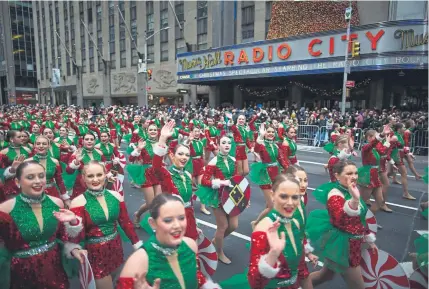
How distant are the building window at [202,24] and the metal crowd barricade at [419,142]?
78.2ft

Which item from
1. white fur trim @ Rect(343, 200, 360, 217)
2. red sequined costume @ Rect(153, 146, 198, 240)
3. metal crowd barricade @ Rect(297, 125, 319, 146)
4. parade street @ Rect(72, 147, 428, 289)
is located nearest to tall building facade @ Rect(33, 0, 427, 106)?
metal crowd barricade @ Rect(297, 125, 319, 146)

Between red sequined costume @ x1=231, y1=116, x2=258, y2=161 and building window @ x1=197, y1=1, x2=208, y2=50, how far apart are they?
2476 centimetres

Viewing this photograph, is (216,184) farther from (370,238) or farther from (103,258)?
(370,238)

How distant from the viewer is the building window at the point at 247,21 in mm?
29766

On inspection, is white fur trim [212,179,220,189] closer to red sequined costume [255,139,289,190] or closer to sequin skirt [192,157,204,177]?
red sequined costume [255,139,289,190]

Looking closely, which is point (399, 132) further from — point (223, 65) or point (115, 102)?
point (115, 102)

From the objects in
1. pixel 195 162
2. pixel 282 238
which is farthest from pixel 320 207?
pixel 282 238

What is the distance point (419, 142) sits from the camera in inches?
538

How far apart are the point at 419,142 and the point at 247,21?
2081 cm

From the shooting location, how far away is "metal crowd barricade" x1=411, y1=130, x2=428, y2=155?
44.3ft

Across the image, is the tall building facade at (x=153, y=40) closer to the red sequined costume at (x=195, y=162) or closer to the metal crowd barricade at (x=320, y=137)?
the metal crowd barricade at (x=320, y=137)

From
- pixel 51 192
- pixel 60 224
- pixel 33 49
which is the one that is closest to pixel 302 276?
pixel 60 224

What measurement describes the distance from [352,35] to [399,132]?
13.6 metres

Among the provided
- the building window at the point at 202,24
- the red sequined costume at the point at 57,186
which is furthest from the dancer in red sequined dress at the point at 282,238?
the building window at the point at 202,24
